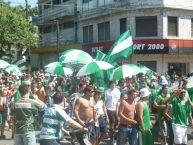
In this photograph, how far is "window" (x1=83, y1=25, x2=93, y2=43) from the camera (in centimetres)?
4180

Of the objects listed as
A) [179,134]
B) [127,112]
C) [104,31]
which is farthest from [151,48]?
[127,112]

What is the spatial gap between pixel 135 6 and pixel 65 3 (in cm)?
1510

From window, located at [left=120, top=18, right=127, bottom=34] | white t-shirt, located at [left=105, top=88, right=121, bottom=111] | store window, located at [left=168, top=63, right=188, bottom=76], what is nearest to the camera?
white t-shirt, located at [left=105, top=88, right=121, bottom=111]

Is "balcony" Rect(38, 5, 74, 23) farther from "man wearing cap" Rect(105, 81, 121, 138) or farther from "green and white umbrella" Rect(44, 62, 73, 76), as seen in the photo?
"man wearing cap" Rect(105, 81, 121, 138)

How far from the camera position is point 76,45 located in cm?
4316

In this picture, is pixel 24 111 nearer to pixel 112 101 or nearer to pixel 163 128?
pixel 163 128

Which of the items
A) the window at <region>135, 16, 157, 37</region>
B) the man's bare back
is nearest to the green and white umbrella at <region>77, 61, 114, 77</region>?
the man's bare back

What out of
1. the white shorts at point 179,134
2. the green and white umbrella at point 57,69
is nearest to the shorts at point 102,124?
the white shorts at point 179,134

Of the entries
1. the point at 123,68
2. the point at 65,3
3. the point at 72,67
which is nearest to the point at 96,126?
the point at 123,68

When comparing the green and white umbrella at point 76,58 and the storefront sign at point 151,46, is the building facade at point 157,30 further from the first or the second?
the green and white umbrella at point 76,58

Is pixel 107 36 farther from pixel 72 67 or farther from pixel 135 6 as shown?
pixel 72 67

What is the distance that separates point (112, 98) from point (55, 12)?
36.8m

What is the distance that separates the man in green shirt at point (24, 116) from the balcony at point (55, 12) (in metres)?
37.1

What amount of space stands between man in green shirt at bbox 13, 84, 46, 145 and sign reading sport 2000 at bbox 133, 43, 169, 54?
25560 millimetres
